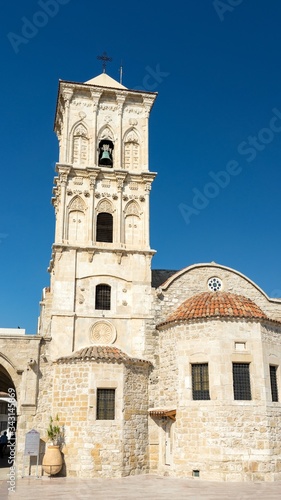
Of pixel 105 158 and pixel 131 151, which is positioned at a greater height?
pixel 131 151

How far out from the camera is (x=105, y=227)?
22578 millimetres

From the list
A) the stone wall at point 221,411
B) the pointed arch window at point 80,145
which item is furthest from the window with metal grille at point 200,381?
the pointed arch window at point 80,145

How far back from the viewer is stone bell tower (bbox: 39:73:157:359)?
20562 mm

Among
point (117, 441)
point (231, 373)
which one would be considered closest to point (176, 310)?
point (231, 373)

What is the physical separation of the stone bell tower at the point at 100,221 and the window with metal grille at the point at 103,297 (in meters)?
0.04

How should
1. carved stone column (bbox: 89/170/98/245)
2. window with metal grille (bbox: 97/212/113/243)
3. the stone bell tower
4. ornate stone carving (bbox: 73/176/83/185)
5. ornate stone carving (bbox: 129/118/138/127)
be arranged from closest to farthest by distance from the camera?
the stone bell tower, carved stone column (bbox: 89/170/98/245), window with metal grille (bbox: 97/212/113/243), ornate stone carving (bbox: 73/176/83/185), ornate stone carving (bbox: 129/118/138/127)

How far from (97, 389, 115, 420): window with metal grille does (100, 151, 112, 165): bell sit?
11.1 metres

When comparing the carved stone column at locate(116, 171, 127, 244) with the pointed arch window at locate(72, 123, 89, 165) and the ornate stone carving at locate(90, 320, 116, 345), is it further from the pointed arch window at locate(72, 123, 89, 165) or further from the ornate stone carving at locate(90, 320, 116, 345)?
the ornate stone carving at locate(90, 320, 116, 345)

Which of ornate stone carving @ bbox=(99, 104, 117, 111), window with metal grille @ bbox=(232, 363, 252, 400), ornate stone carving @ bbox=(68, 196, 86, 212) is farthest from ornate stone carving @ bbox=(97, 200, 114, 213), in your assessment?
window with metal grille @ bbox=(232, 363, 252, 400)

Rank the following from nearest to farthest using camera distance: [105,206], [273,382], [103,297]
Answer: [273,382]
[103,297]
[105,206]

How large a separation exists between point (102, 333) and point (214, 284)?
5904 mm

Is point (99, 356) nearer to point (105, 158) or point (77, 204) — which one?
point (77, 204)

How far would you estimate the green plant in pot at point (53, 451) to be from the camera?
56.8 feet

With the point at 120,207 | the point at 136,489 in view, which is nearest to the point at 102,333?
the point at 120,207
